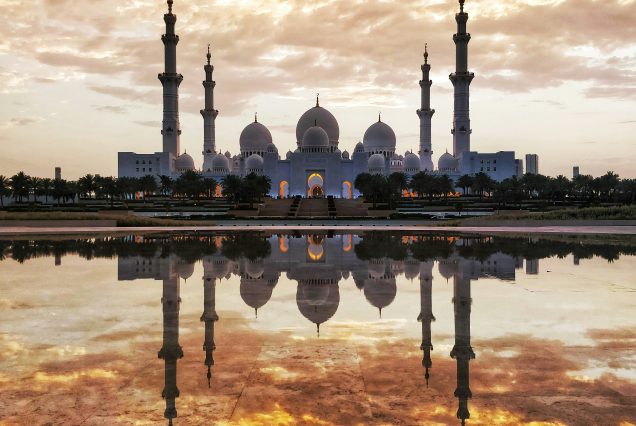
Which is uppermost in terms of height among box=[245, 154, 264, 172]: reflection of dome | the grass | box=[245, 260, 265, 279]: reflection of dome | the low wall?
box=[245, 154, 264, 172]: reflection of dome

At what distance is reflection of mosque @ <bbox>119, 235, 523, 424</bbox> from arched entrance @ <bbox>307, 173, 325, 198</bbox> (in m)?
71.4

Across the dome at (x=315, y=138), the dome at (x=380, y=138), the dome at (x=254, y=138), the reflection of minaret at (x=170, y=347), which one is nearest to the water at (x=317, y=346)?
the reflection of minaret at (x=170, y=347)

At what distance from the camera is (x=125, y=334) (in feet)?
22.2

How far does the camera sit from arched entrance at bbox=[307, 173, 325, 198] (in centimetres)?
8950

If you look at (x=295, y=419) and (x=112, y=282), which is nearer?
(x=295, y=419)

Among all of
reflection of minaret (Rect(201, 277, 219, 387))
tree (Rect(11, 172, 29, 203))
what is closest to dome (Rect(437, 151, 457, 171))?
tree (Rect(11, 172, 29, 203))

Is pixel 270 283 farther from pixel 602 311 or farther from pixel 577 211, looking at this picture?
pixel 577 211

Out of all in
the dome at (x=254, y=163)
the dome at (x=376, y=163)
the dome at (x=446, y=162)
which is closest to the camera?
the dome at (x=254, y=163)

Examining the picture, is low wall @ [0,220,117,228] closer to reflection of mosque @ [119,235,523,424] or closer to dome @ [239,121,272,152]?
reflection of mosque @ [119,235,523,424]

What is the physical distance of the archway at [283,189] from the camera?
296ft

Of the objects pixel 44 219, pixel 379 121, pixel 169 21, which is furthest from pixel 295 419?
pixel 379 121

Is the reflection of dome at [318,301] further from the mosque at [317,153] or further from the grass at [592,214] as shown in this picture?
the mosque at [317,153]

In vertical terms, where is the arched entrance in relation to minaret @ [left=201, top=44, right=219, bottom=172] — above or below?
below

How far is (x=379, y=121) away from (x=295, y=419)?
10472 centimetres
